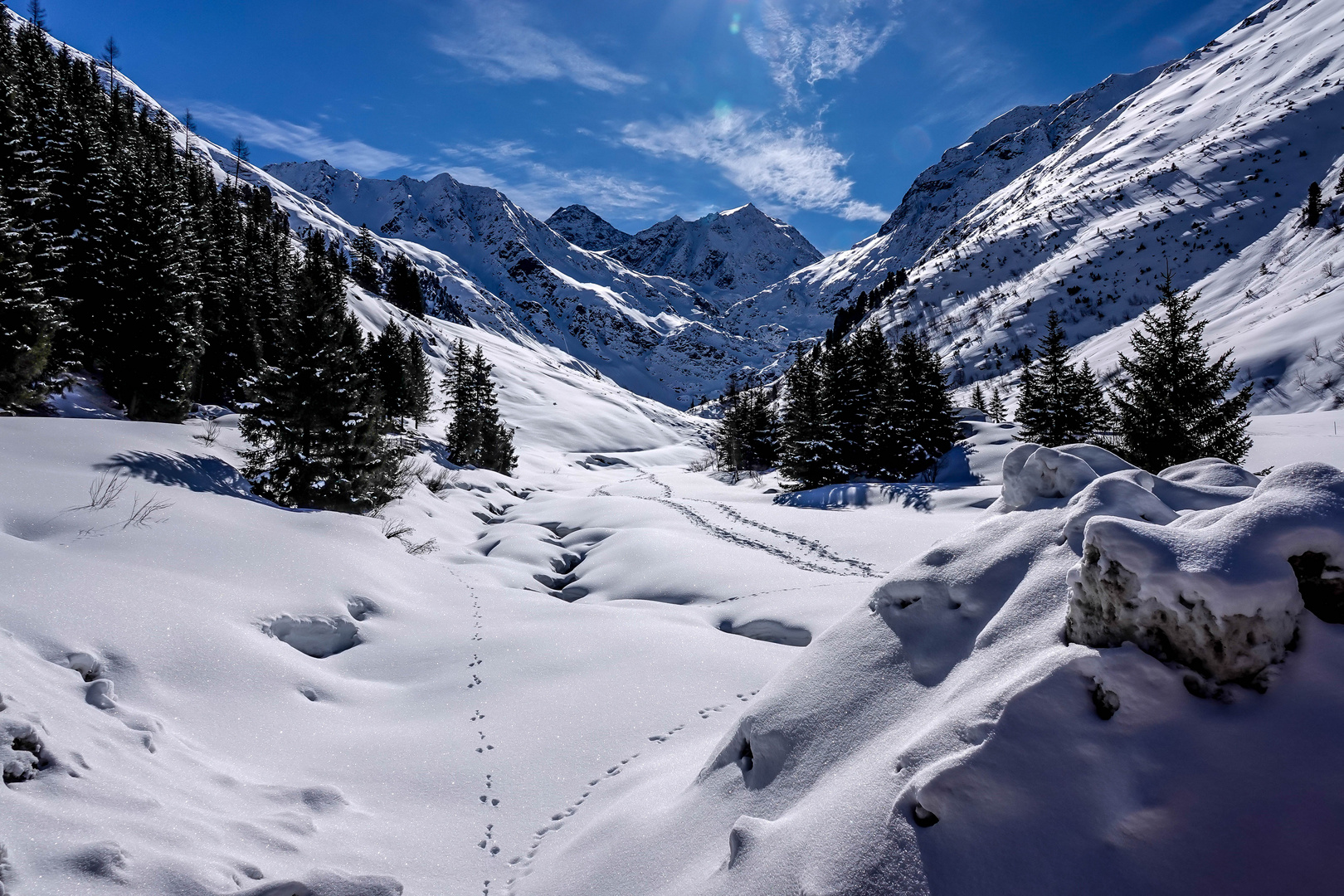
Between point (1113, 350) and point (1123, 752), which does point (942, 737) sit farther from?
point (1113, 350)

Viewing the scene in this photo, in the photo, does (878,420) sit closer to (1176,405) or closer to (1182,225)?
(1176,405)

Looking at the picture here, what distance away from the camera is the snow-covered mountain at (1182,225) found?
4978 cm

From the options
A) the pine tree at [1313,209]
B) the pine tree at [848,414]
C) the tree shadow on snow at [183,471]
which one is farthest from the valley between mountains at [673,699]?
the pine tree at [1313,209]

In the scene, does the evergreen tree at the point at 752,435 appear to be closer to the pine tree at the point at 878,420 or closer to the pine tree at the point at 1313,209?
the pine tree at the point at 878,420

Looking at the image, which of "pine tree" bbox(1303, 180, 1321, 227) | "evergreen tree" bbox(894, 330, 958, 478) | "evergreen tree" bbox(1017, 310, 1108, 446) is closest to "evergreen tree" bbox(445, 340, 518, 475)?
"evergreen tree" bbox(894, 330, 958, 478)

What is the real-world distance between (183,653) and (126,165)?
98.6ft

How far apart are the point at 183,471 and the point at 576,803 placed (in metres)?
12.5

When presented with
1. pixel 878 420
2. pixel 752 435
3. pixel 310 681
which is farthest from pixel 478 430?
pixel 310 681

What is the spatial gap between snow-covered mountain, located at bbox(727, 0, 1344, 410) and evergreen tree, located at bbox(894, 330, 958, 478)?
1455cm

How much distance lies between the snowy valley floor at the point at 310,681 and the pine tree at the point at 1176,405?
85.4 inches

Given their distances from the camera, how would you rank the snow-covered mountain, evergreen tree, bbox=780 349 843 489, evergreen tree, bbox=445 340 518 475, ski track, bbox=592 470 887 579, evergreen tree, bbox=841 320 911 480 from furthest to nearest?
the snow-covered mountain, evergreen tree, bbox=445 340 518 475, evergreen tree, bbox=780 349 843 489, evergreen tree, bbox=841 320 911 480, ski track, bbox=592 470 887 579

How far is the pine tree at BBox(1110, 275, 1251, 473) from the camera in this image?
14.6 meters

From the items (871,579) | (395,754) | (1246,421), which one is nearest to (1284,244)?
(1246,421)

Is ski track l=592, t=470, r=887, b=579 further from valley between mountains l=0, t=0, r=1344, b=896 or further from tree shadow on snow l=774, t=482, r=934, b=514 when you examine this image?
tree shadow on snow l=774, t=482, r=934, b=514
